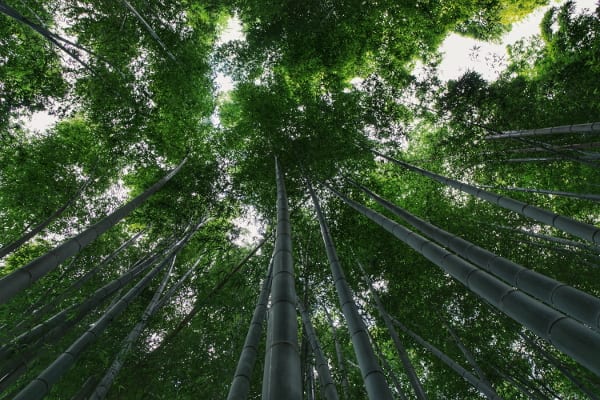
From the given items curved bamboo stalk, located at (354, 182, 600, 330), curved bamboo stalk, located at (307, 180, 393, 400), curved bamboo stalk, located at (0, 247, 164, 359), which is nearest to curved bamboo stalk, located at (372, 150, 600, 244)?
curved bamboo stalk, located at (354, 182, 600, 330)

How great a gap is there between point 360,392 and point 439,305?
8.24 feet

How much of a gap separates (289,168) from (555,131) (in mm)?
4634

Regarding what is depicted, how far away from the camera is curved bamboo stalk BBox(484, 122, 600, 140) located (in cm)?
428

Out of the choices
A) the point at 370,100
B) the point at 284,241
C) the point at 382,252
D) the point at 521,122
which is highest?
the point at 370,100

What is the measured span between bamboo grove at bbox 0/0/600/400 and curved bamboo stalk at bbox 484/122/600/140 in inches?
1.9

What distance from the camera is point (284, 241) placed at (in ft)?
7.80

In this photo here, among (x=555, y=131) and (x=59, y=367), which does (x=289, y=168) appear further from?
(x=555, y=131)

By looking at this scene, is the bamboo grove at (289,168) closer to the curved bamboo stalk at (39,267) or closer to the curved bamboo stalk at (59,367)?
the curved bamboo stalk at (59,367)

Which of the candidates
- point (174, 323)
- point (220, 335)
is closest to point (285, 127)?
point (220, 335)

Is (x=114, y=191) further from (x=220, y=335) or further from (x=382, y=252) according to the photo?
(x=382, y=252)

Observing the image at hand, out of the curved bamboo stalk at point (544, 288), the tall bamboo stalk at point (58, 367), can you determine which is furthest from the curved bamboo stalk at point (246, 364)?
the tall bamboo stalk at point (58, 367)

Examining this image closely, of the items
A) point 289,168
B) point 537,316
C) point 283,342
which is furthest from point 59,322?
point 537,316

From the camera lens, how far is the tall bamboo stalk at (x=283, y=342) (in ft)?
4.07

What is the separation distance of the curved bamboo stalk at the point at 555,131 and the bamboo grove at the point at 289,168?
48mm
